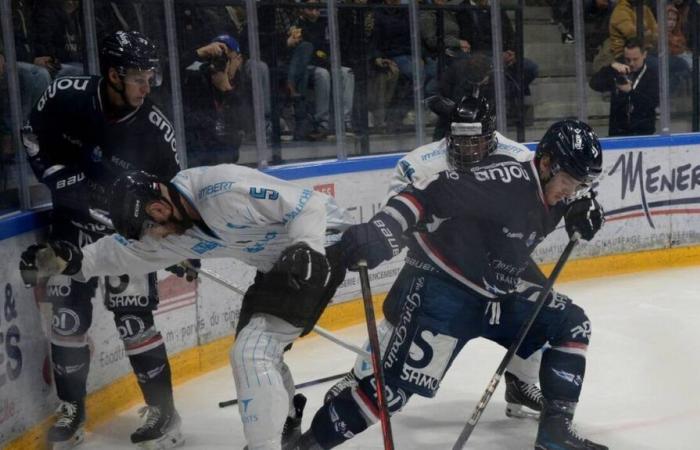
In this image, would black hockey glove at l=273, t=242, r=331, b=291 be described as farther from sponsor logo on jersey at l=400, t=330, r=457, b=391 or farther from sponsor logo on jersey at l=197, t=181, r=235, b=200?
sponsor logo on jersey at l=400, t=330, r=457, b=391

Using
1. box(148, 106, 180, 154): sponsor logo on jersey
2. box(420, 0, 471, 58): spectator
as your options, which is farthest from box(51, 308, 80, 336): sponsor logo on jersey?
box(420, 0, 471, 58): spectator

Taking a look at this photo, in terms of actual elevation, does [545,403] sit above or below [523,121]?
below

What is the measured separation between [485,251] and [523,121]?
324 cm

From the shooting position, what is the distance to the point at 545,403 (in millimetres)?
3061

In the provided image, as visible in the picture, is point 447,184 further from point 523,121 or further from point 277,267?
point 523,121

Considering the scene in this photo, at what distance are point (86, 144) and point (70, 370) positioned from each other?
71cm

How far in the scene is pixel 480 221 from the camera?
2850mm

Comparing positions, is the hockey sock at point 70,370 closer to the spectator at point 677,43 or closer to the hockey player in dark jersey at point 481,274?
the hockey player in dark jersey at point 481,274

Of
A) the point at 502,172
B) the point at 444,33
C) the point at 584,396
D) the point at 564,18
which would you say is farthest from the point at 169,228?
the point at 564,18

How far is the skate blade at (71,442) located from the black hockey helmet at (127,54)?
114cm

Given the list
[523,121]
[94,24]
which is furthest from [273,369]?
[523,121]

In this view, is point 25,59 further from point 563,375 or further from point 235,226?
point 563,375

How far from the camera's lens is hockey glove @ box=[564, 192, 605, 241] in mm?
3025

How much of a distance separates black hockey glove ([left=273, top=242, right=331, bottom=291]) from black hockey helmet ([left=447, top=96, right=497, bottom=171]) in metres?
1.07
